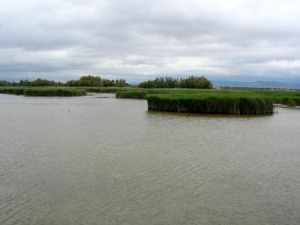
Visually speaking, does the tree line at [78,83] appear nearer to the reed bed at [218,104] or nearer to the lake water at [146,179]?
the reed bed at [218,104]

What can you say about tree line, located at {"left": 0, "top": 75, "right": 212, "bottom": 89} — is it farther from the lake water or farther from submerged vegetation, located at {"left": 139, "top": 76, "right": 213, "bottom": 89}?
the lake water

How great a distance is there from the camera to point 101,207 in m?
7.59

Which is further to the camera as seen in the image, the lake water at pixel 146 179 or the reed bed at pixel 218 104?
the reed bed at pixel 218 104

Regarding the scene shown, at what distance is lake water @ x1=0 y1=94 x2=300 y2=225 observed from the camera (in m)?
7.29

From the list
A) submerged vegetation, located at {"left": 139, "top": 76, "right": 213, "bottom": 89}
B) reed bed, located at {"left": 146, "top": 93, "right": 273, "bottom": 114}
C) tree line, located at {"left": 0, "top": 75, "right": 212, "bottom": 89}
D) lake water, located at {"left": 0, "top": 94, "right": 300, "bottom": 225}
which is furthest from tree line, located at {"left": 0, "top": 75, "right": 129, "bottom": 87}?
lake water, located at {"left": 0, "top": 94, "right": 300, "bottom": 225}

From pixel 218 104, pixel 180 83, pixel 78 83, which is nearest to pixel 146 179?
pixel 218 104

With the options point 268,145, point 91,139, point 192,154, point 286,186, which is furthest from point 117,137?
point 286,186

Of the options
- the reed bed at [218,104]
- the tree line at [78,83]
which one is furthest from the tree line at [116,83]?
the reed bed at [218,104]

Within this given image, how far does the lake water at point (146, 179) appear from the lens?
729 centimetres

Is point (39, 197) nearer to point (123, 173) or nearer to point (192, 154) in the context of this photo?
point (123, 173)

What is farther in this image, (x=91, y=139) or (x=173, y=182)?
(x=91, y=139)

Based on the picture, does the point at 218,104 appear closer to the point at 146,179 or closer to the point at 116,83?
the point at 146,179

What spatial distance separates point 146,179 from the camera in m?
9.70

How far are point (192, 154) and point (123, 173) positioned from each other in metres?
3.61
